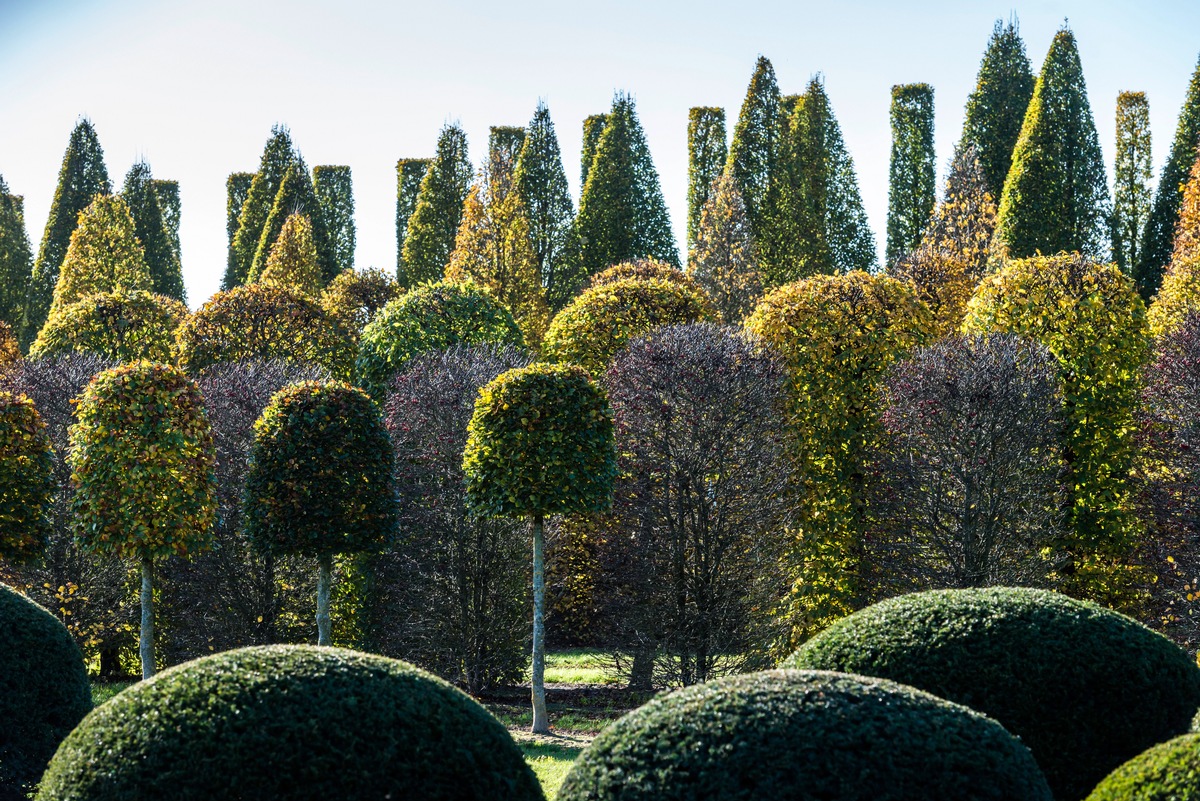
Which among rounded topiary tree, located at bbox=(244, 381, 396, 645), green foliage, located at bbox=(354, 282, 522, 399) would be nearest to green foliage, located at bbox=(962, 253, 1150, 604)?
green foliage, located at bbox=(354, 282, 522, 399)

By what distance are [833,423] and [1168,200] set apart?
2408 cm

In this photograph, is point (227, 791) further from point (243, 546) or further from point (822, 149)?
point (822, 149)

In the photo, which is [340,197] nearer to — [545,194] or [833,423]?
[545,194]

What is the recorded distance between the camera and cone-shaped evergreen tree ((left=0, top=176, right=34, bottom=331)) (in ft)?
151

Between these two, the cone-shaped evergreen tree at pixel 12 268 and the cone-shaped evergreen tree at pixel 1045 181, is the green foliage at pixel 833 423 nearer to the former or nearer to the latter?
the cone-shaped evergreen tree at pixel 1045 181

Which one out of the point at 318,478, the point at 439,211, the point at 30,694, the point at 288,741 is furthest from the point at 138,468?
the point at 439,211

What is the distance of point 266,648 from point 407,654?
1299 centimetres

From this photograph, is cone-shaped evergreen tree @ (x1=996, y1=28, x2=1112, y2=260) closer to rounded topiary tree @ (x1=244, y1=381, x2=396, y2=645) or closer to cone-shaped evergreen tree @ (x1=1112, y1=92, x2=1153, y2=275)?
cone-shaped evergreen tree @ (x1=1112, y1=92, x2=1153, y2=275)

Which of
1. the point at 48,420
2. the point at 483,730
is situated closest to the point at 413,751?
the point at 483,730

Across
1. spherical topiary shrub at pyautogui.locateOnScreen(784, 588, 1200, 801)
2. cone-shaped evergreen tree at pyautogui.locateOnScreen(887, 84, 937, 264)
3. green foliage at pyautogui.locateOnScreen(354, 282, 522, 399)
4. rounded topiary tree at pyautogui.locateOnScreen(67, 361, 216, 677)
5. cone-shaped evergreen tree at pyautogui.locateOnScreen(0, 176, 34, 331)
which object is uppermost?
cone-shaped evergreen tree at pyautogui.locateOnScreen(887, 84, 937, 264)

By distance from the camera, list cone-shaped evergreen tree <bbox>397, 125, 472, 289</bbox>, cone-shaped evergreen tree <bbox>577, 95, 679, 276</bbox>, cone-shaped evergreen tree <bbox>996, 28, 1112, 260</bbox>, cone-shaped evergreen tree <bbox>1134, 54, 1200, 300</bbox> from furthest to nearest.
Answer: cone-shaped evergreen tree <bbox>397, 125, 472, 289</bbox>, cone-shaped evergreen tree <bbox>577, 95, 679, 276</bbox>, cone-shaped evergreen tree <bbox>1134, 54, 1200, 300</bbox>, cone-shaped evergreen tree <bbox>996, 28, 1112, 260</bbox>

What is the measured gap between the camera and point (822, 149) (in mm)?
40062

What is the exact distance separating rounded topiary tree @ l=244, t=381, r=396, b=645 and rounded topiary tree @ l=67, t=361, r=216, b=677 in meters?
0.99

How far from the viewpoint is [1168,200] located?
3784 centimetres
